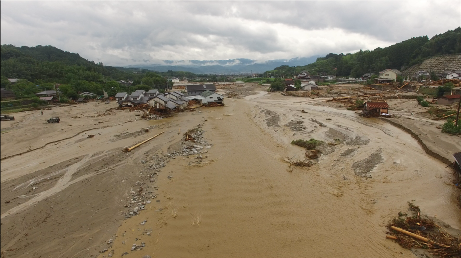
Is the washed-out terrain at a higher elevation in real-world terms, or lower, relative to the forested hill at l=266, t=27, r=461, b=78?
lower

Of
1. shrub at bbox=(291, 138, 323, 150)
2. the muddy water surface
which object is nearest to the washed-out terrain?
the muddy water surface

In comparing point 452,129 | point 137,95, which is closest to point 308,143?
point 452,129

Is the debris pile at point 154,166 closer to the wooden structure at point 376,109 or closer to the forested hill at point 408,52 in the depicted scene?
the wooden structure at point 376,109

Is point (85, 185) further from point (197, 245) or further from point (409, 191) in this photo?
point (409, 191)

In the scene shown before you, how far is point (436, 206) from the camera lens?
11.2 meters

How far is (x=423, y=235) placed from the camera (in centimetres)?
927

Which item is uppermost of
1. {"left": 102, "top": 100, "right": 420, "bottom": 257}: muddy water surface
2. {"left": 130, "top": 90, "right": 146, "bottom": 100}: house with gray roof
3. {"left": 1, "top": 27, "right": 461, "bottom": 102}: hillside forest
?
{"left": 1, "top": 27, "right": 461, "bottom": 102}: hillside forest

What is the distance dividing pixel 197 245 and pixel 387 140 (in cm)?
1894

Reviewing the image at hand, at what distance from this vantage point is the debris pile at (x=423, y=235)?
8.37 metres

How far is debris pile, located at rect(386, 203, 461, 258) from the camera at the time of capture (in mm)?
8367

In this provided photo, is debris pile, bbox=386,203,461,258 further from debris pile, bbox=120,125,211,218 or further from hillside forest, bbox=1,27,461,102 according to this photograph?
hillside forest, bbox=1,27,461,102

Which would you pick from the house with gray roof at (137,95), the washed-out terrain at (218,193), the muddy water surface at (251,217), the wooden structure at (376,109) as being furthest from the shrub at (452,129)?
the house with gray roof at (137,95)

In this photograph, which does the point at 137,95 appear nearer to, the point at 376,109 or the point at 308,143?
the point at 308,143

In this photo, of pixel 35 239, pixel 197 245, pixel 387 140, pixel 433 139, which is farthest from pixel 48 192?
pixel 433 139
